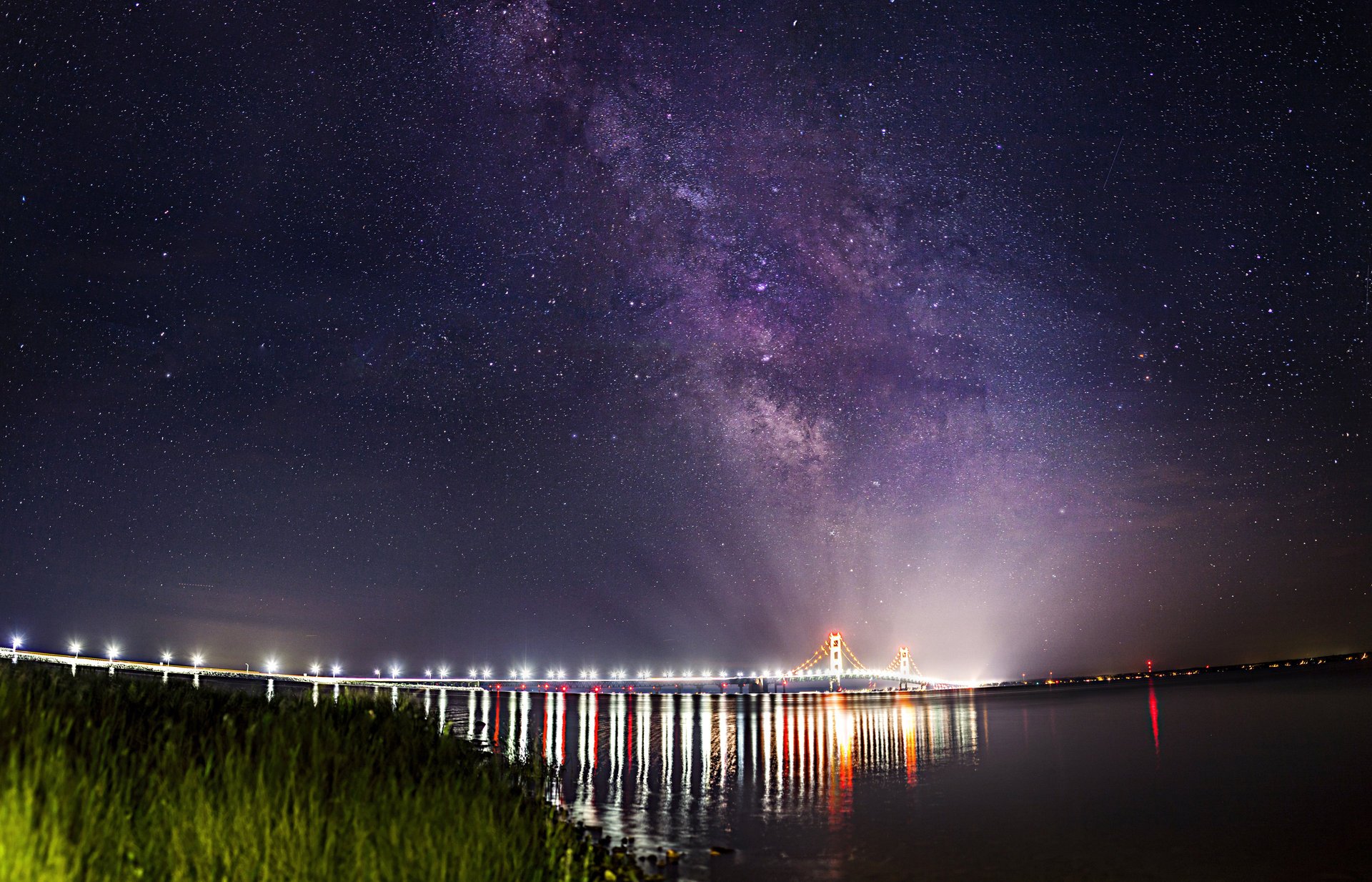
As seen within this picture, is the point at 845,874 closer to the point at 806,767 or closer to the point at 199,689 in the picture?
the point at 199,689

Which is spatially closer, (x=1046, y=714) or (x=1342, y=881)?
(x=1342, y=881)

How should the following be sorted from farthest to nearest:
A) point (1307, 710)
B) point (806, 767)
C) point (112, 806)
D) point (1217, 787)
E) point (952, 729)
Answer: point (1307, 710), point (952, 729), point (806, 767), point (1217, 787), point (112, 806)

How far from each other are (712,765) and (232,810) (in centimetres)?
2541

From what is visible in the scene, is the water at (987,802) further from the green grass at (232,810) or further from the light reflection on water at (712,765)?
the green grass at (232,810)

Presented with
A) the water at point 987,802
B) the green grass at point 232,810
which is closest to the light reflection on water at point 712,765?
the water at point 987,802

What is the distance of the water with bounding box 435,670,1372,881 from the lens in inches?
623

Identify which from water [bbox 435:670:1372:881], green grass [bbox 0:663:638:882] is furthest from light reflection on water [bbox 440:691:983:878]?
green grass [bbox 0:663:638:882]

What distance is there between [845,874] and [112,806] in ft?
36.5

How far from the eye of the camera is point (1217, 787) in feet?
85.4

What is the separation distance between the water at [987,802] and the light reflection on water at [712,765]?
5.2 inches

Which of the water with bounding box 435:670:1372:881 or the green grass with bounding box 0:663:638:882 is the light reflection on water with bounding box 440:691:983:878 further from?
the green grass with bounding box 0:663:638:882

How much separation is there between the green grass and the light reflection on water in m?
5.94

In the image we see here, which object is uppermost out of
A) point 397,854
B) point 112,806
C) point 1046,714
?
point 112,806

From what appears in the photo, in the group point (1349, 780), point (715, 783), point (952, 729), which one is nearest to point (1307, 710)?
point (952, 729)
